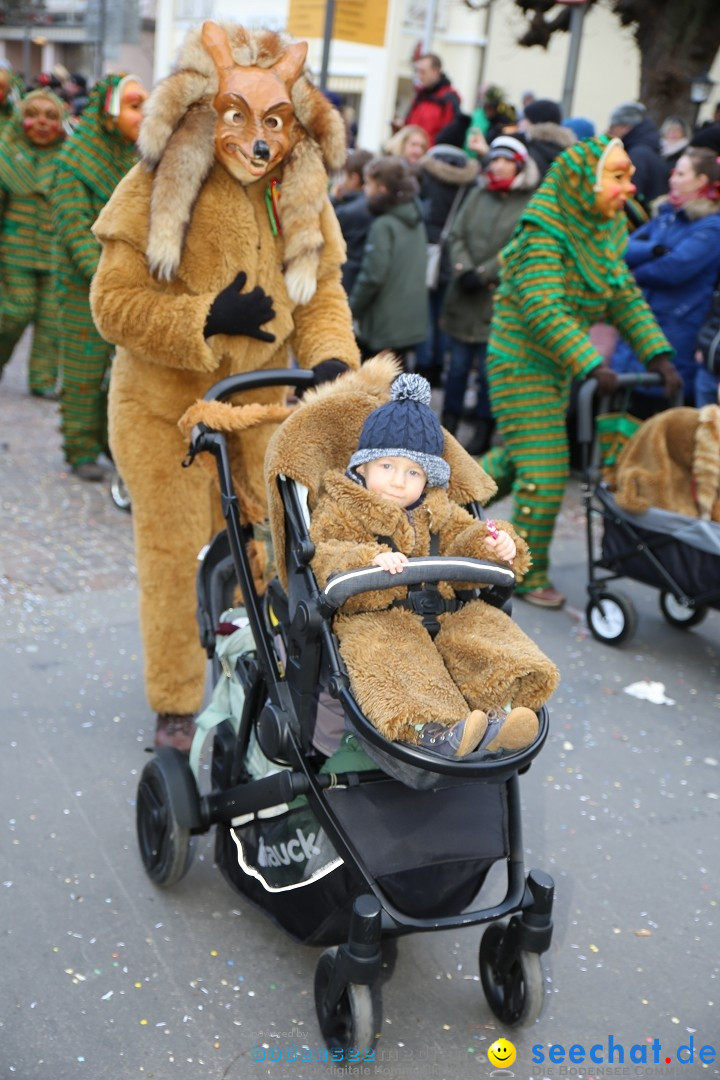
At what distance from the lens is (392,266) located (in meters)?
7.28

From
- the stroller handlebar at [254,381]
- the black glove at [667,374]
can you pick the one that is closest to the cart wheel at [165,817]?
the stroller handlebar at [254,381]

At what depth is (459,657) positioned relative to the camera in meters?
2.41

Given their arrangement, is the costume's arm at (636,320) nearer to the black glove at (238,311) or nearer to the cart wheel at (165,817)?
the black glove at (238,311)

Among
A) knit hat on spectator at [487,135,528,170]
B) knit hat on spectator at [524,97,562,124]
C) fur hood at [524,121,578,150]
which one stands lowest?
knit hat on spectator at [487,135,528,170]

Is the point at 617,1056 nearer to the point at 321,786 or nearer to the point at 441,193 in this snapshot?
the point at 321,786

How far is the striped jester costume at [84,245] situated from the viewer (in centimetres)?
592

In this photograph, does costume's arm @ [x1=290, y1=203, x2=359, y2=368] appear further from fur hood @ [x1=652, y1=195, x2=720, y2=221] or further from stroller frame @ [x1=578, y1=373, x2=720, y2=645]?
fur hood @ [x1=652, y1=195, x2=720, y2=221]

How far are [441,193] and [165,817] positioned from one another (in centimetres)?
659

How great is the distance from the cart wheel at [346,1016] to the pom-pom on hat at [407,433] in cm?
114

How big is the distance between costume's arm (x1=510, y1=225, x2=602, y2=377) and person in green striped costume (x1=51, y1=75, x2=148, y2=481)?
215 cm

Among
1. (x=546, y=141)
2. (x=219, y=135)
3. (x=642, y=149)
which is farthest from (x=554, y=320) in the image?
(x=642, y=149)

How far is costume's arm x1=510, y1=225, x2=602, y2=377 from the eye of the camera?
15.9ft

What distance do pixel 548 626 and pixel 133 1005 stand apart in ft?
9.78

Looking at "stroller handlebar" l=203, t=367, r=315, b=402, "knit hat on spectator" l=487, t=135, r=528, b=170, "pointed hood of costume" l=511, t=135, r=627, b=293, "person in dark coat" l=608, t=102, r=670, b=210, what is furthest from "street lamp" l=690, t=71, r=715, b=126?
"stroller handlebar" l=203, t=367, r=315, b=402
